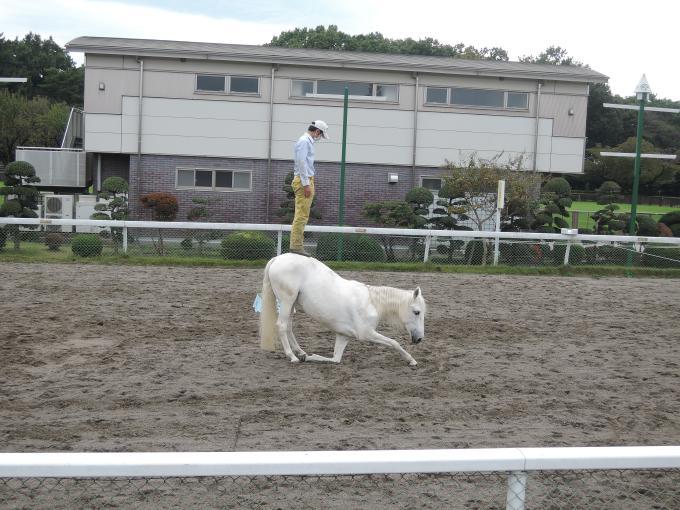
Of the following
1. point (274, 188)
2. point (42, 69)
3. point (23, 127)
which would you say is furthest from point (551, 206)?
point (42, 69)

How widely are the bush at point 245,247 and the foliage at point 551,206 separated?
8.06m

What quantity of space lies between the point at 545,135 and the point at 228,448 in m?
20.8

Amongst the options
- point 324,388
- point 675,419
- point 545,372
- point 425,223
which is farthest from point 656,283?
point 324,388

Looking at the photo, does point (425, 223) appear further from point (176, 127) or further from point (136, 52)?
point (136, 52)

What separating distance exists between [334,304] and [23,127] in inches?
1623

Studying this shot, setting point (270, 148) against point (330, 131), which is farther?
point (330, 131)

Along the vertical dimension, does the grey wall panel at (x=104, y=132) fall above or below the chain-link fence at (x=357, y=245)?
above

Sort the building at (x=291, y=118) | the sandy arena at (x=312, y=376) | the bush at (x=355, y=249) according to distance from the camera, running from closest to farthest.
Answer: the sandy arena at (x=312, y=376), the bush at (x=355, y=249), the building at (x=291, y=118)

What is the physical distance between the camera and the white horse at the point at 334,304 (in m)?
9.01

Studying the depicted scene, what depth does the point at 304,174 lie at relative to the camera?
32.4 ft

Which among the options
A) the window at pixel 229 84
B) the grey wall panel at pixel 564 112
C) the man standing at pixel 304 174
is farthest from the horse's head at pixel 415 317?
the grey wall panel at pixel 564 112

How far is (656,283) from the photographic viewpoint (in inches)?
667

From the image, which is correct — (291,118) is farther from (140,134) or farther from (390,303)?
(390,303)

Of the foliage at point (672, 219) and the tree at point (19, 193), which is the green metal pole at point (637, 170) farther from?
the tree at point (19, 193)
